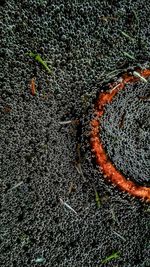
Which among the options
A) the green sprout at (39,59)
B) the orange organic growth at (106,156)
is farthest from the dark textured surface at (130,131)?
the green sprout at (39,59)

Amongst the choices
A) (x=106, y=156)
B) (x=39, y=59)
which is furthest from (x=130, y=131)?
(x=39, y=59)

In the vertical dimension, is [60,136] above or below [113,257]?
above

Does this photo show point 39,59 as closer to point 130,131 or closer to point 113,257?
point 130,131

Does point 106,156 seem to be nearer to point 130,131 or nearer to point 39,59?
point 130,131

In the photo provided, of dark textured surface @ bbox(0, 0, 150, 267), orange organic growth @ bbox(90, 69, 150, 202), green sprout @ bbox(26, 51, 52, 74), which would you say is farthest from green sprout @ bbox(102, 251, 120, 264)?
green sprout @ bbox(26, 51, 52, 74)

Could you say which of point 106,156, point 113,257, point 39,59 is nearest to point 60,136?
point 106,156

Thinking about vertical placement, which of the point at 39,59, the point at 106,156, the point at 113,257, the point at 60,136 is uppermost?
the point at 39,59

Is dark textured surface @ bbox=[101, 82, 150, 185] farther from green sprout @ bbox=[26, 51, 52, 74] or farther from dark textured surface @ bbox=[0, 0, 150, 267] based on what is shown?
green sprout @ bbox=[26, 51, 52, 74]

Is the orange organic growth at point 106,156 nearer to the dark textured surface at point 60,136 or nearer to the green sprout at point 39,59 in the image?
the dark textured surface at point 60,136
